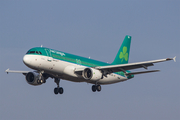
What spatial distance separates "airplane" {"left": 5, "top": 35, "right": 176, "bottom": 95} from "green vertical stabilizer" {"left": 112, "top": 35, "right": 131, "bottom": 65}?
13.4 feet

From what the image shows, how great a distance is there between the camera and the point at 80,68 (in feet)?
153

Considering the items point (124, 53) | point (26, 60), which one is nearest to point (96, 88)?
point (124, 53)

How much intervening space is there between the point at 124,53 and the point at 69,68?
16.3 meters

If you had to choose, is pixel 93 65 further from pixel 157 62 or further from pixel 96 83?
pixel 157 62

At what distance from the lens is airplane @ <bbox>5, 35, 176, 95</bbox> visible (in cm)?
4266

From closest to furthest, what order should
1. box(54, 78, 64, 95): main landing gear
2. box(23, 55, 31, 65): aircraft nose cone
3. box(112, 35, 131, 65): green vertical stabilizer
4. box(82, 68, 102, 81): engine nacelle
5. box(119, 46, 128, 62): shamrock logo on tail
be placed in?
box(23, 55, 31, 65): aircraft nose cone
box(82, 68, 102, 81): engine nacelle
box(54, 78, 64, 95): main landing gear
box(112, 35, 131, 65): green vertical stabilizer
box(119, 46, 128, 62): shamrock logo on tail

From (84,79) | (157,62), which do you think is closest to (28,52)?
(84,79)

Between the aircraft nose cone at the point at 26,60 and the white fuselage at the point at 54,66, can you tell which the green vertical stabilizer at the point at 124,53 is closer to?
the white fuselage at the point at 54,66

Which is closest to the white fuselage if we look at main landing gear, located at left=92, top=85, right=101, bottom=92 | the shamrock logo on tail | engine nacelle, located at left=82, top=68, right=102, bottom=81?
engine nacelle, located at left=82, top=68, right=102, bottom=81

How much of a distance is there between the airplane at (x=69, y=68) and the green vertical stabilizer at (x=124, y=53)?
4.09 meters

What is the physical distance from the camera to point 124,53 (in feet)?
194

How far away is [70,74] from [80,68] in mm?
1856

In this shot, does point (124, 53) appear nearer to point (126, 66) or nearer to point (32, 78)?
point (126, 66)

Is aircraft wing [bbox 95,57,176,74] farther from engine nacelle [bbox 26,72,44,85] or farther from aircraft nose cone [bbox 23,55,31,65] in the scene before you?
aircraft nose cone [bbox 23,55,31,65]
